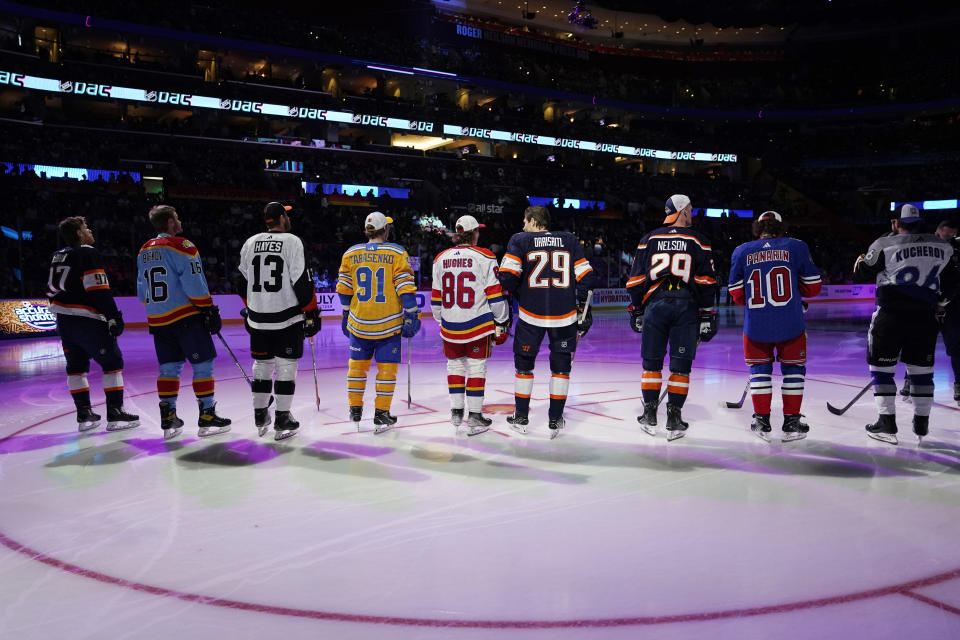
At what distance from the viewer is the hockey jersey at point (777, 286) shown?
17.6 feet

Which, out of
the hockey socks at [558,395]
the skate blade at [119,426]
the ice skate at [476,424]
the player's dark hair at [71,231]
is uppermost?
the player's dark hair at [71,231]

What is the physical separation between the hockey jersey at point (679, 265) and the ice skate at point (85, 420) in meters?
5.00

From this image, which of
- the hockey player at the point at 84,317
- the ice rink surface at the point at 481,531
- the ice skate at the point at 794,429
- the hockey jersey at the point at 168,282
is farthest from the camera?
the hockey player at the point at 84,317

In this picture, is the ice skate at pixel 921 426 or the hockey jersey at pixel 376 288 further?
the hockey jersey at pixel 376 288

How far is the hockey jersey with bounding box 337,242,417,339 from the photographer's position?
5.90m

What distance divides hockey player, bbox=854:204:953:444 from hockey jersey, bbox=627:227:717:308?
44.5 inches

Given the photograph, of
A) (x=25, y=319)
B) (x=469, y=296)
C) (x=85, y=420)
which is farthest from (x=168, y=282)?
(x=25, y=319)

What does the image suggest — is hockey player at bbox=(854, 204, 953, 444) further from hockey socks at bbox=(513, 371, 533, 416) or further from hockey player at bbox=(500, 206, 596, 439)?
hockey socks at bbox=(513, 371, 533, 416)

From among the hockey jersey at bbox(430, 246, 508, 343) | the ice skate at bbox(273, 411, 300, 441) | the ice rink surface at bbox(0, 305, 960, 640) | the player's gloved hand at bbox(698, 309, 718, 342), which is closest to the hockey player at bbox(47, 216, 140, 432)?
the ice rink surface at bbox(0, 305, 960, 640)

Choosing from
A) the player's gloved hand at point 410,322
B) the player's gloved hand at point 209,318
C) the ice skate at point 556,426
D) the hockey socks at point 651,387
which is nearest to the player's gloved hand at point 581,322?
the hockey socks at point 651,387

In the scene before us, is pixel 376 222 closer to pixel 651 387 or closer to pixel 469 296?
pixel 469 296

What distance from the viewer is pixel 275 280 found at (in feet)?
18.3

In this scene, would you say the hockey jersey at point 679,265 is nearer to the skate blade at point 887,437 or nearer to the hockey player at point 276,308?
the skate blade at point 887,437

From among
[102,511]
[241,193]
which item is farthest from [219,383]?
[241,193]
